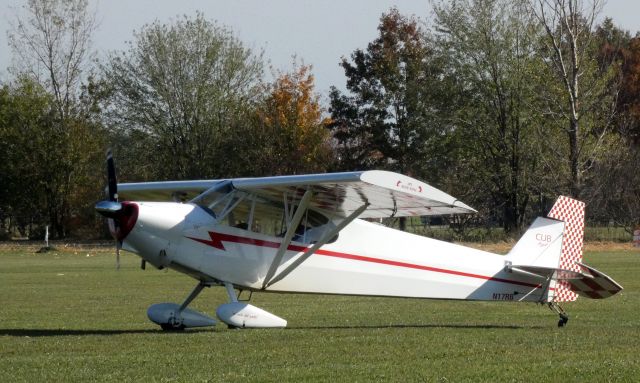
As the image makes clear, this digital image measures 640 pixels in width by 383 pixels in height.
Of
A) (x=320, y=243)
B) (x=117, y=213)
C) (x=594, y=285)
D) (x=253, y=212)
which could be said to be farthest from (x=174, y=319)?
(x=594, y=285)

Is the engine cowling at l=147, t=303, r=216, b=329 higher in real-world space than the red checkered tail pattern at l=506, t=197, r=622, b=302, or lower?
lower

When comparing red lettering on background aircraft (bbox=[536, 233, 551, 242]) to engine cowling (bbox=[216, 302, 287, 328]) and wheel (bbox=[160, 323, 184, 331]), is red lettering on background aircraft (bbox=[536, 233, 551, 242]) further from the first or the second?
wheel (bbox=[160, 323, 184, 331])

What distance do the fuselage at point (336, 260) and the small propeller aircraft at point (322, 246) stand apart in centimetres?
2

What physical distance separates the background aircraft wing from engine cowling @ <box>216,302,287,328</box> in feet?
5.29

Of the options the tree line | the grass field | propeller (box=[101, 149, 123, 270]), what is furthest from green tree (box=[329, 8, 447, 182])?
propeller (box=[101, 149, 123, 270])

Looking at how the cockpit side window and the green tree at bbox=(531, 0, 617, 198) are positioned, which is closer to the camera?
the cockpit side window

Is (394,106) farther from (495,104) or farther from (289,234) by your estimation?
(289,234)

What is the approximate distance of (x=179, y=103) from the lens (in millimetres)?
61969

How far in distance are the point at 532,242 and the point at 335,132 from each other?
47485 millimetres

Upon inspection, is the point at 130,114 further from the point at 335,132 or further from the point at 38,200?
the point at 335,132

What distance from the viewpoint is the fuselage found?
14.3 metres

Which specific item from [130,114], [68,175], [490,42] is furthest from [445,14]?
[68,175]

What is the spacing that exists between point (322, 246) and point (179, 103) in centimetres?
4755

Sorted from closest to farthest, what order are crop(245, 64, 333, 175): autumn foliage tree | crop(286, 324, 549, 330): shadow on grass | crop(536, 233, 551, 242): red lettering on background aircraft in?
crop(286, 324, 549, 330): shadow on grass → crop(536, 233, 551, 242): red lettering on background aircraft → crop(245, 64, 333, 175): autumn foliage tree
